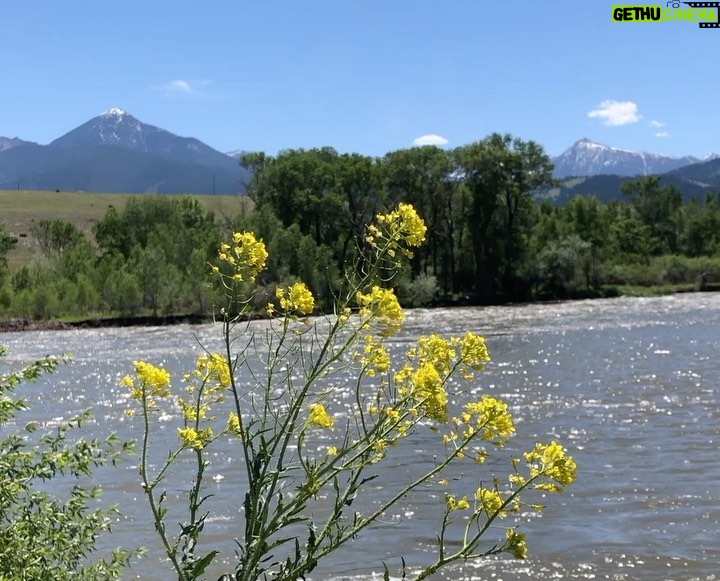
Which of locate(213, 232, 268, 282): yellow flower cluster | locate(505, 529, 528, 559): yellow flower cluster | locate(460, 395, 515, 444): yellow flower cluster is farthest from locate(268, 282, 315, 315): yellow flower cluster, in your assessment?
locate(505, 529, 528, 559): yellow flower cluster

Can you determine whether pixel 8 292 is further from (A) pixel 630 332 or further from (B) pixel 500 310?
(A) pixel 630 332

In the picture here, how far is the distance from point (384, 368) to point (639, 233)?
92.2 meters

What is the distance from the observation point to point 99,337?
150ft

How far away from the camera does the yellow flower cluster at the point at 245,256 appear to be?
3695mm

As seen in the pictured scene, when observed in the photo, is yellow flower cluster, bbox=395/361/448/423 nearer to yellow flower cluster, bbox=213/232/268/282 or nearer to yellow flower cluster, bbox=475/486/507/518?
yellow flower cluster, bbox=475/486/507/518

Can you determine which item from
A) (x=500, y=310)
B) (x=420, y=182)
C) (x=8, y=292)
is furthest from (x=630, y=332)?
(x=8, y=292)

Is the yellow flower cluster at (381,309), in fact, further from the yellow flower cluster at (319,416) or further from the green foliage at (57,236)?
the green foliage at (57,236)

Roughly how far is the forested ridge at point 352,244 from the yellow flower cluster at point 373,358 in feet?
172

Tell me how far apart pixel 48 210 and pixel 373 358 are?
136 metres

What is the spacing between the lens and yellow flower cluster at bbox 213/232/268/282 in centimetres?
370

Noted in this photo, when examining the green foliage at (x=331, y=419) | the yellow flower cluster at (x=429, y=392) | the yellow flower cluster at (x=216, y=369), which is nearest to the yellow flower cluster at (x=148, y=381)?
the green foliage at (x=331, y=419)

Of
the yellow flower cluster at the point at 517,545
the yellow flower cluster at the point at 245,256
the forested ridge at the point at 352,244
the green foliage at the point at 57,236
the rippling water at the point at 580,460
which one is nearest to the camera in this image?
the yellow flower cluster at the point at 517,545

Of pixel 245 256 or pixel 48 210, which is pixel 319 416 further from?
pixel 48 210

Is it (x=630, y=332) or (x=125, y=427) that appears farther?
(x=630, y=332)
